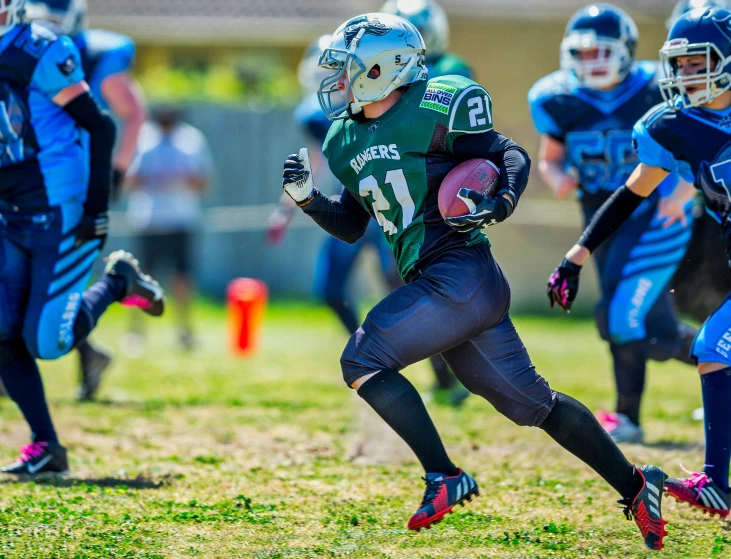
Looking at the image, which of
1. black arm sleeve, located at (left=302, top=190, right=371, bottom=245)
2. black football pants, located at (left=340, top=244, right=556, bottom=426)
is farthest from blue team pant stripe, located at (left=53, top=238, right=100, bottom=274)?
black football pants, located at (left=340, top=244, right=556, bottom=426)

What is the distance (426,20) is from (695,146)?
301cm

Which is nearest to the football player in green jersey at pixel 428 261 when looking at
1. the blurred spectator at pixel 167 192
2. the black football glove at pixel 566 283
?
the black football glove at pixel 566 283

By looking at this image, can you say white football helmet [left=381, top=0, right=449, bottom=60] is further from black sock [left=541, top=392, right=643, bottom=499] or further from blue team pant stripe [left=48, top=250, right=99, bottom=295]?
black sock [left=541, top=392, right=643, bottom=499]

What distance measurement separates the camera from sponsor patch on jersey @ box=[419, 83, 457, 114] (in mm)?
3824

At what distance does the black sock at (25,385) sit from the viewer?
4848 mm

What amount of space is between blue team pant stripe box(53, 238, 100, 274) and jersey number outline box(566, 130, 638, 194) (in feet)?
8.86

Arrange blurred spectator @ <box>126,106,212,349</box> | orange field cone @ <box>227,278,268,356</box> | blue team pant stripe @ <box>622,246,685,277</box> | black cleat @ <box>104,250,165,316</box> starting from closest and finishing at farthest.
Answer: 1. black cleat @ <box>104,250,165,316</box>
2. blue team pant stripe @ <box>622,246,685,277</box>
3. orange field cone @ <box>227,278,268,356</box>
4. blurred spectator @ <box>126,106,212,349</box>

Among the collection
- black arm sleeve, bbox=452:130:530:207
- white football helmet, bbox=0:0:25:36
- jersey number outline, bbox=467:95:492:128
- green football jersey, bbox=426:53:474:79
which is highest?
green football jersey, bbox=426:53:474:79

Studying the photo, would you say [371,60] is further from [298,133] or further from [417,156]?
[298,133]

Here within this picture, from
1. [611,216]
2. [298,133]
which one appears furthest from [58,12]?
[298,133]

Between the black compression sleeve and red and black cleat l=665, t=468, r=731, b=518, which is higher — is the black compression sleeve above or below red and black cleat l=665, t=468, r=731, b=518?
above

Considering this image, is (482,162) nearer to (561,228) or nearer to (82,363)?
(82,363)

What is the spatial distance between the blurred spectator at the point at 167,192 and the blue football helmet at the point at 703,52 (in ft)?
23.4

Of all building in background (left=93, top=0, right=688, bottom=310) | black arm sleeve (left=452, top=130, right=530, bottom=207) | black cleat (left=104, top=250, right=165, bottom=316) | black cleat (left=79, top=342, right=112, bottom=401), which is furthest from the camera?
building in background (left=93, top=0, right=688, bottom=310)
